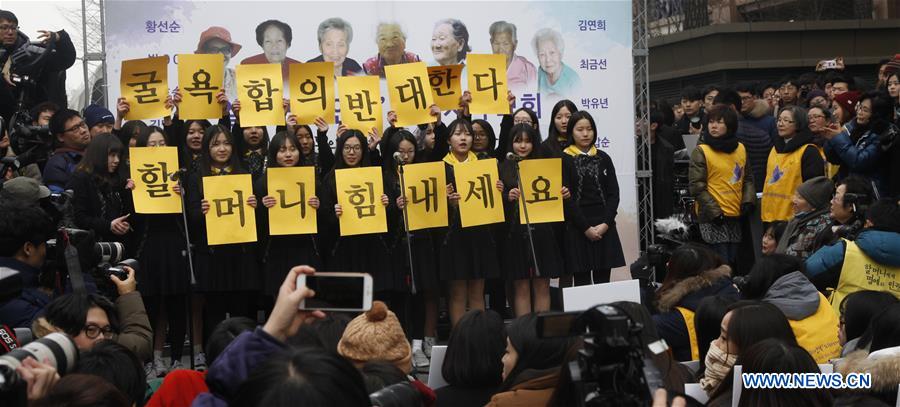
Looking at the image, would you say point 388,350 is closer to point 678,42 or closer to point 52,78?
point 52,78

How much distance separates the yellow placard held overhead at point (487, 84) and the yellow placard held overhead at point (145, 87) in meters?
2.39

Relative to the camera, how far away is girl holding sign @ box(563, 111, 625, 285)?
30.3ft

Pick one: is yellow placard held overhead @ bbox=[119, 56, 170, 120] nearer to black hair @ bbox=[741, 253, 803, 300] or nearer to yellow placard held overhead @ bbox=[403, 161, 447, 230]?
yellow placard held overhead @ bbox=[403, 161, 447, 230]

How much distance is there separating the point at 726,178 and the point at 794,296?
514 cm

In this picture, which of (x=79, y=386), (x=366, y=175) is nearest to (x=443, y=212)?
(x=366, y=175)

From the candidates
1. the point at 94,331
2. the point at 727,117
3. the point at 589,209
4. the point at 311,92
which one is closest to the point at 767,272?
the point at 94,331

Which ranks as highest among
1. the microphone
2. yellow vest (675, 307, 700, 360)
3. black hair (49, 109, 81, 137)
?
black hair (49, 109, 81, 137)

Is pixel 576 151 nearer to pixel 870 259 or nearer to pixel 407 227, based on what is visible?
pixel 407 227

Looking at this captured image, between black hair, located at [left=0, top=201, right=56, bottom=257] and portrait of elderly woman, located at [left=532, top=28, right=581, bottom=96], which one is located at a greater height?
portrait of elderly woman, located at [left=532, top=28, right=581, bottom=96]

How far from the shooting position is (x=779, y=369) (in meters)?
3.71

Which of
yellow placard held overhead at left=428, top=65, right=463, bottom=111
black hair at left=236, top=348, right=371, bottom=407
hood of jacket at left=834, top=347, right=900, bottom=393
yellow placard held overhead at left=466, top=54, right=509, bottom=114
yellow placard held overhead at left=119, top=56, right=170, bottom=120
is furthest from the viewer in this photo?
yellow placard held overhead at left=428, top=65, right=463, bottom=111

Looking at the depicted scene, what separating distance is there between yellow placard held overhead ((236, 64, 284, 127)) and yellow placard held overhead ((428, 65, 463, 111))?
1.25 m

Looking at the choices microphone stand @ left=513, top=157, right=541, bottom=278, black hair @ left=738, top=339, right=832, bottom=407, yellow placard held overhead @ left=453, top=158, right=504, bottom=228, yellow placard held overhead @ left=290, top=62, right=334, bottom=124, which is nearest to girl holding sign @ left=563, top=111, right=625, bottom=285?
microphone stand @ left=513, top=157, right=541, bottom=278

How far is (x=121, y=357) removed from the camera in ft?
13.5
